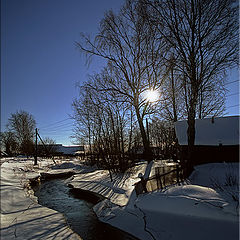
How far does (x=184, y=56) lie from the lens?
993cm

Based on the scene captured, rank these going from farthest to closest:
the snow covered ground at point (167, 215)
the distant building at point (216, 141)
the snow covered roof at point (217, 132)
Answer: the snow covered roof at point (217, 132) → the distant building at point (216, 141) → the snow covered ground at point (167, 215)

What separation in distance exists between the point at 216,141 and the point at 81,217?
12.1 metres

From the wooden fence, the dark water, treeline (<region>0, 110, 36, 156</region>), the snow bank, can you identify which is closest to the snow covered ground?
the snow bank

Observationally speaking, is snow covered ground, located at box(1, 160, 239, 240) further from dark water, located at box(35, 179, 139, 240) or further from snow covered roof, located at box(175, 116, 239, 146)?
snow covered roof, located at box(175, 116, 239, 146)

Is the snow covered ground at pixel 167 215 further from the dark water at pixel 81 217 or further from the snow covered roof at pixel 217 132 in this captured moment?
the snow covered roof at pixel 217 132

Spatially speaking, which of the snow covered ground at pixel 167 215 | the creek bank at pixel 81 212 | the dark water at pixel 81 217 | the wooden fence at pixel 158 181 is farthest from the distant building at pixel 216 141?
the dark water at pixel 81 217

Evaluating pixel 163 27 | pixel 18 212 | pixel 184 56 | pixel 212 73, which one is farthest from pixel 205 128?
pixel 18 212

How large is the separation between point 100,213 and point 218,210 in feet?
16.3

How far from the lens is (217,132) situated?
14062 millimetres

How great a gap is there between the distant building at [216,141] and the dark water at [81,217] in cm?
815

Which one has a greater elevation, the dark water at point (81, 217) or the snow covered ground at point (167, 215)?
the snow covered ground at point (167, 215)

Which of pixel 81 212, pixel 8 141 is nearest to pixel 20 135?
pixel 8 141

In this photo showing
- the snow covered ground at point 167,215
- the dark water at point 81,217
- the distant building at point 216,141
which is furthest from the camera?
the distant building at point 216,141

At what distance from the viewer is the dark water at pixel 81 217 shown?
17.8 ft
